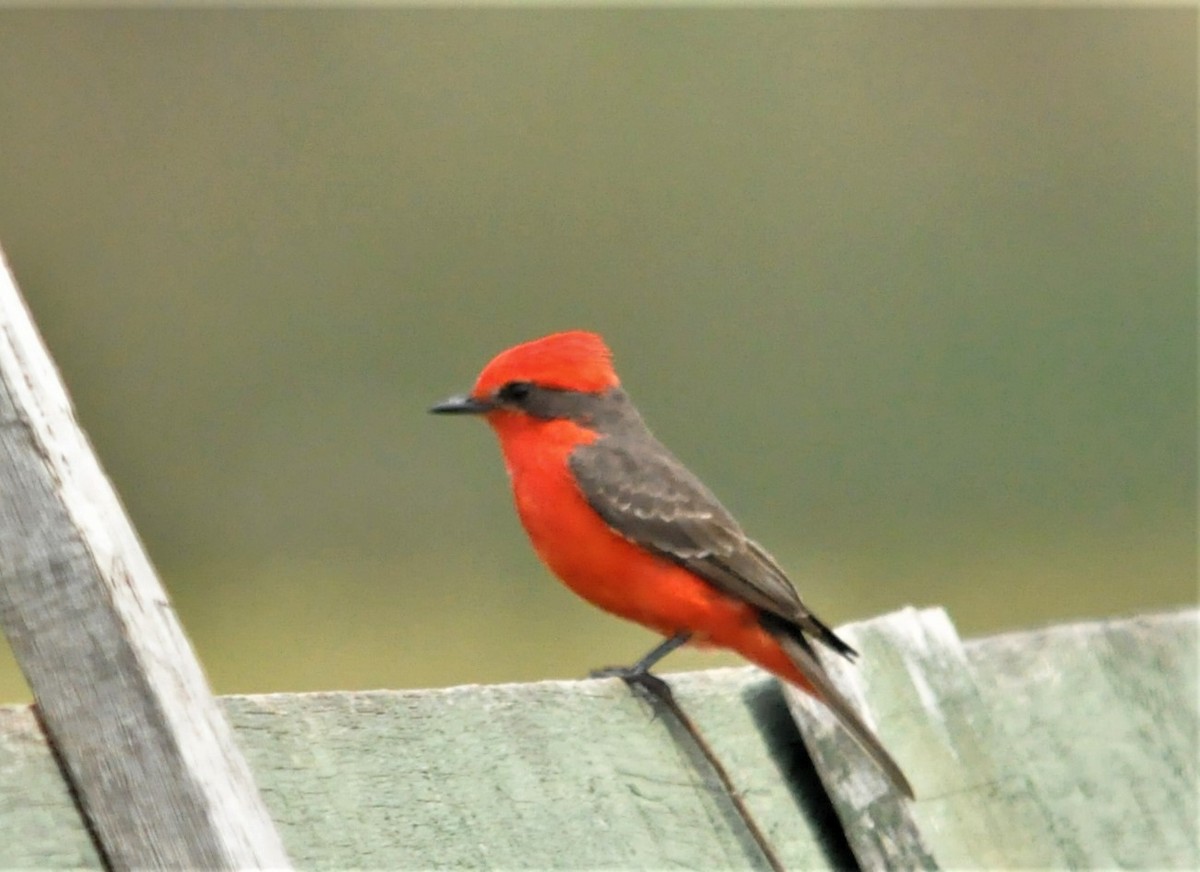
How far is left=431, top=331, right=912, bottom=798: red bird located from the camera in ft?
15.2

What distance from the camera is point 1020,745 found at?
3551 millimetres

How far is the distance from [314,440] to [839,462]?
2.49 meters

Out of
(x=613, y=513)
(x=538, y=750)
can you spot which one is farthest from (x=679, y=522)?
(x=538, y=750)

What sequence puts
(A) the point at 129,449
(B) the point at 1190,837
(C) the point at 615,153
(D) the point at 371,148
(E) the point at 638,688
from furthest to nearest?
(C) the point at 615,153, (D) the point at 371,148, (A) the point at 129,449, (B) the point at 1190,837, (E) the point at 638,688

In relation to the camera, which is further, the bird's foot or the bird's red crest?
the bird's red crest

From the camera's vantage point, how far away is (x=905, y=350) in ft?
31.2

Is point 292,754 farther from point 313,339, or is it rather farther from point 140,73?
point 140,73

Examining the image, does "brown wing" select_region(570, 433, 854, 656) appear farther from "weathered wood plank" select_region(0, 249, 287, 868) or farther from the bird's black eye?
"weathered wood plank" select_region(0, 249, 287, 868)

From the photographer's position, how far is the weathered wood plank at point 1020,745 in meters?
3.18

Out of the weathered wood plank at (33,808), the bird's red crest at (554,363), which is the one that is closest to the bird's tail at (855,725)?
the weathered wood plank at (33,808)

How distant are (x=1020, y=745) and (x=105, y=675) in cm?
184

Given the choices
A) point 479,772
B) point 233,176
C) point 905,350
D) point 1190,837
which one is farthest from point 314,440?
point 479,772

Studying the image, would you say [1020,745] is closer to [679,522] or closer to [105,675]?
[679,522]

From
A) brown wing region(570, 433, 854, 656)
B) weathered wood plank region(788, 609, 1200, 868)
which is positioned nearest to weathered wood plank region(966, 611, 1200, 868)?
weathered wood plank region(788, 609, 1200, 868)
